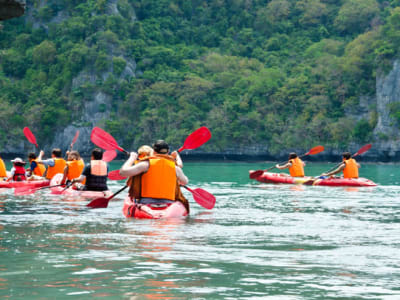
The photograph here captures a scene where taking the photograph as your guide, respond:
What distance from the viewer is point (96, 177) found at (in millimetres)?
13930

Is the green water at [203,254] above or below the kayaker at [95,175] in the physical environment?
below

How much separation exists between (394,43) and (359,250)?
55936 mm

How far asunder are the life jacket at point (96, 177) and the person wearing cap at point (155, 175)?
3.32 m

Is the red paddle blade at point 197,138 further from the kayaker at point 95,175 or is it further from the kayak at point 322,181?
the kayak at point 322,181

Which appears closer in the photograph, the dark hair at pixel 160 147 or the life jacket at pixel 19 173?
the dark hair at pixel 160 147

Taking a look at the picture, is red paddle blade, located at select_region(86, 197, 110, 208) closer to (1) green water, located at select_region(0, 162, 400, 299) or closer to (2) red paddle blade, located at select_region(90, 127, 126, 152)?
(1) green water, located at select_region(0, 162, 400, 299)

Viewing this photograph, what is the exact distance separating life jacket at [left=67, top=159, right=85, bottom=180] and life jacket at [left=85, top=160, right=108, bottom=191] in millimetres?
1131

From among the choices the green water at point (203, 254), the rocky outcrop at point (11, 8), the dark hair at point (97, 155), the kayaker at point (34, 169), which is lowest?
the green water at point (203, 254)

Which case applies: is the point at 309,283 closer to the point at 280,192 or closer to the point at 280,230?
the point at 280,230

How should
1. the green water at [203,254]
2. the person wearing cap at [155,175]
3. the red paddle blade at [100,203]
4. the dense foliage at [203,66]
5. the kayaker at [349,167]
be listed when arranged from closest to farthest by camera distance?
the green water at [203,254]
the person wearing cap at [155,175]
the red paddle blade at [100,203]
the kayaker at [349,167]
the dense foliage at [203,66]

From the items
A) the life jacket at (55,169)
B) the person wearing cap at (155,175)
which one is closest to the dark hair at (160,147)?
the person wearing cap at (155,175)

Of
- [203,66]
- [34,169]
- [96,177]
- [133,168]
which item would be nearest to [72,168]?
[96,177]

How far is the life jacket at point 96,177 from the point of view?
45.0ft

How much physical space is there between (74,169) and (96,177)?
4.68ft
